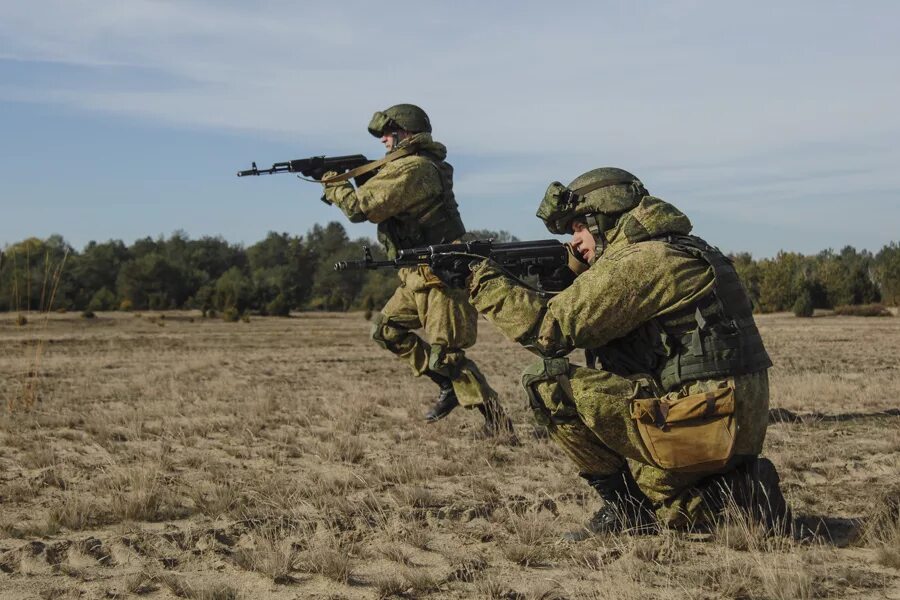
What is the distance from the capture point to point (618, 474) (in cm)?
479

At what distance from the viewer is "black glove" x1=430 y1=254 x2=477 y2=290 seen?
5.16 metres

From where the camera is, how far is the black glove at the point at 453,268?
516 cm

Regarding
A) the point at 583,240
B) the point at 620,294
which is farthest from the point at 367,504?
the point at 620,294

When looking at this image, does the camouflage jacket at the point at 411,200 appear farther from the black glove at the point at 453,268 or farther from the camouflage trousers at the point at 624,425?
the camouflage trousers at the point at 624,425

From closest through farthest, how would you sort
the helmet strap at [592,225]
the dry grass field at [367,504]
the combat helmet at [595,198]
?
the dry grass field at [367,504]
the combat helmet at [595,198]
the helmet strap at [592,225]

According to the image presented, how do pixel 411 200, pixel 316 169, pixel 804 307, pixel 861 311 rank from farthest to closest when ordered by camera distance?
1. pixel 804 307
2. pixel 861 311
3. pixel 316 169
4. pixel 411 200

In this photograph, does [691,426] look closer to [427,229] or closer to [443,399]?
[427,229]

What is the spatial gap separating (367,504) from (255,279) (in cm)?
5028

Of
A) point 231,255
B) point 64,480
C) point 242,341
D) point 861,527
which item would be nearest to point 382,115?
point 64,480

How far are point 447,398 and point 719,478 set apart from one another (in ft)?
12.6

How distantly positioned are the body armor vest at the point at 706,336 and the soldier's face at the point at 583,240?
0.47 meters

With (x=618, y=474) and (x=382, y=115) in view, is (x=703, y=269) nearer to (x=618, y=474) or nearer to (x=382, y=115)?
(x=618, y=474)

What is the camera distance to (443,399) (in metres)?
8.16

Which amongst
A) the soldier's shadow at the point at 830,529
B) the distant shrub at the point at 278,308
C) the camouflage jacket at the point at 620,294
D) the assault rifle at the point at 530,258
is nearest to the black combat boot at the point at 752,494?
the soldier's shadow at the point at 830,529
